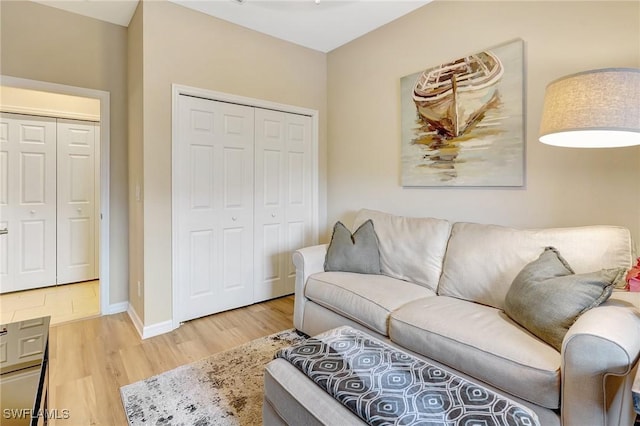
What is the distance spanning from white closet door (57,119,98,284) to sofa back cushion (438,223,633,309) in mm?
4033

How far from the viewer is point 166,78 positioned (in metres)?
2.57

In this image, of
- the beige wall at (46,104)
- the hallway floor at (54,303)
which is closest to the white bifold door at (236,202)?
the hallway floor at (54,303)

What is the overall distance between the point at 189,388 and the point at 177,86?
220 cm

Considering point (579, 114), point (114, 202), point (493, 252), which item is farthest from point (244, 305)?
point (579, 114)

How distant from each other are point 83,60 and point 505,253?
11.8ft

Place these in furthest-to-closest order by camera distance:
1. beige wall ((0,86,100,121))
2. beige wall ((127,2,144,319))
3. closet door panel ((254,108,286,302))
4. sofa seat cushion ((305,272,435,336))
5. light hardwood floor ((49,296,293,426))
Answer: beige wall ((0,86,100,121)) → closet door panel ((254,108,286,302)) → beige wall ((127,2,144,319)) → sofa seat cushion ((305,272,435,336)) → light hardwood floor ((49,296,293,426))

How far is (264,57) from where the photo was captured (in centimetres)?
314

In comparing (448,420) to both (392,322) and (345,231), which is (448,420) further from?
(345,231)

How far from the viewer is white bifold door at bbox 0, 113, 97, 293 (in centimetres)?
345

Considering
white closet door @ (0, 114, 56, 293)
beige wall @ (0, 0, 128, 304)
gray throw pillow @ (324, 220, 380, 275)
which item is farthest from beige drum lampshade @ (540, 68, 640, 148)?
white closet door @ (0, 114, 56, 293)

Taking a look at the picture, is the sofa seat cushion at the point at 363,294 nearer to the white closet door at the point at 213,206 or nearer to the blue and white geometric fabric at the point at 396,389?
the blue and white geometric fabric at the point at 396,389

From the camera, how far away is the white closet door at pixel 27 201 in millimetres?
Result: 3426

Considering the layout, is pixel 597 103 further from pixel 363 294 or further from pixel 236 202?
pixel 236 202

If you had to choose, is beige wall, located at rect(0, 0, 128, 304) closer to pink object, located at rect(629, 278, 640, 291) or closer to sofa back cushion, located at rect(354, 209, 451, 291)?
sofa back cushion, located at rect(354, 209, 451, 291)
